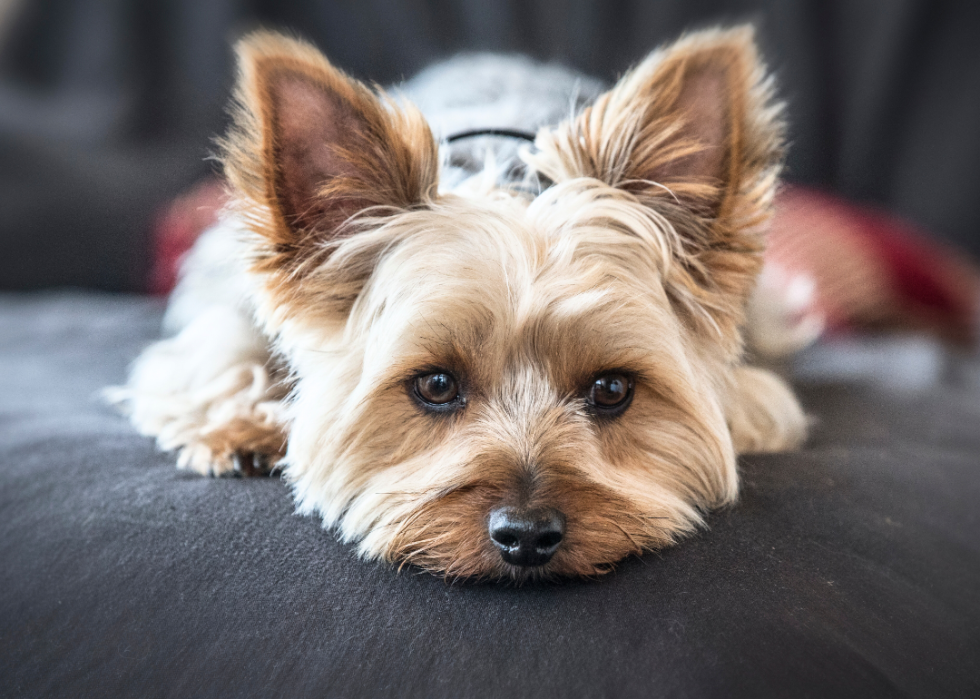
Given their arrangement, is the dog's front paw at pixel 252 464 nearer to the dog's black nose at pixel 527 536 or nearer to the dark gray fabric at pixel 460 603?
the dark gray fabric at pixel 460 603

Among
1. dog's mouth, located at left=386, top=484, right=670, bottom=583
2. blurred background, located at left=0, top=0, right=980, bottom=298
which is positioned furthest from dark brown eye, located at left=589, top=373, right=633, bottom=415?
blurred background, located at left=0, top=0, right=980, bottom=298

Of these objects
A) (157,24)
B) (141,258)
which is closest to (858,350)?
(141,258)

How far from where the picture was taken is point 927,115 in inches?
125

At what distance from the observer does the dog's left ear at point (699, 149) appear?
54.3 inches

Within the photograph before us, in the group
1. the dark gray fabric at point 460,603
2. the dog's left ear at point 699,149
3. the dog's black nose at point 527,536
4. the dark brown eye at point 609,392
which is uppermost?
the dog's left ear at point 699,149

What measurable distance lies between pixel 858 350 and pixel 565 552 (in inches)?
71.5

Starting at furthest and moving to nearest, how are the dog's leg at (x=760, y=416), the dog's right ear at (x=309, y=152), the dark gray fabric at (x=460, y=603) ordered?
the dog's leg at (x=760, y=416) < the dog's right ear at (x=309, y=152) < the dark gray fabric at (x=460, y=603)

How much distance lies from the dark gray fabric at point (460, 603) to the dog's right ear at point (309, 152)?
1.54 feet

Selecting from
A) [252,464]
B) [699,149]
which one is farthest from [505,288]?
[252,464]

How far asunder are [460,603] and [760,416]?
0.87 metres

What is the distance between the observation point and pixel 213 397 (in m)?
1.82

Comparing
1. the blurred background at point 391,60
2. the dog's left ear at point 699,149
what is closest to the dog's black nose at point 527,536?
the dog's left ear at point 699,149

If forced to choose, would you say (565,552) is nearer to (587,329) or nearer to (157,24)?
(587,329)

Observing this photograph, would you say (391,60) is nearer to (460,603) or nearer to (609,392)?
(609,392)
